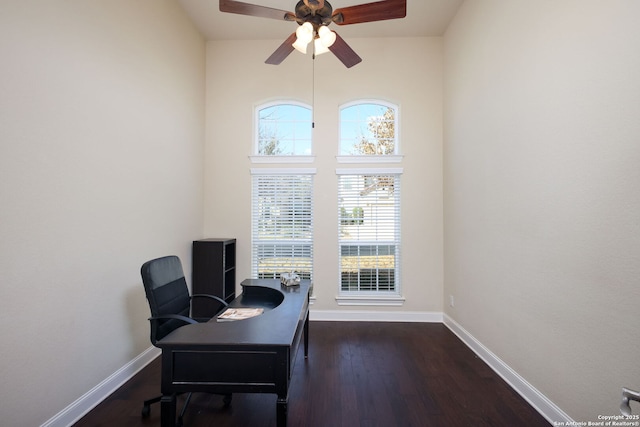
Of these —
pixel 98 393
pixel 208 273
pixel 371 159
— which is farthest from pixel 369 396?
pixel 371 159

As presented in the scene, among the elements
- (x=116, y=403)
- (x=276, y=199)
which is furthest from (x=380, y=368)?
(x=276, y=199)

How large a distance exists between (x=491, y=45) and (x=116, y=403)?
4622 mm

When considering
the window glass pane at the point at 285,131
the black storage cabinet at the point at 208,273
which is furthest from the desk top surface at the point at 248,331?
the window glass pane at the point at 285,131

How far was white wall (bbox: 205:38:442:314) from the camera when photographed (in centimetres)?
397

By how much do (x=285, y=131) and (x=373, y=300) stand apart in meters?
2.79

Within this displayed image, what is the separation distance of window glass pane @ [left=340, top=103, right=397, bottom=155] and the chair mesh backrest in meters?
2.72

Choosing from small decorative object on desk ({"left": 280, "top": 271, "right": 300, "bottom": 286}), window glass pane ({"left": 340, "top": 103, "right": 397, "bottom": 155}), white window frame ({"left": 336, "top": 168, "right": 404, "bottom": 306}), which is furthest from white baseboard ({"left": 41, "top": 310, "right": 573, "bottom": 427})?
window glass pane ({"left": 340, "top": 103, "right": 397, "bottom": 155})

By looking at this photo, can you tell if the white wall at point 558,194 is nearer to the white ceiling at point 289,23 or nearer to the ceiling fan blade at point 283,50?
the white ceiling at point 289,23

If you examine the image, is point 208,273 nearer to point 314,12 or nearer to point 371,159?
point 371,159

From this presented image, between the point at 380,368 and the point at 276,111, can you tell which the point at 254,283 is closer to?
the point at 380,368

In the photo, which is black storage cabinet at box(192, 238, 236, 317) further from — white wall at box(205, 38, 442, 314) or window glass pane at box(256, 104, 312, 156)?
window glass pane at box(256, 104, 312, 156)

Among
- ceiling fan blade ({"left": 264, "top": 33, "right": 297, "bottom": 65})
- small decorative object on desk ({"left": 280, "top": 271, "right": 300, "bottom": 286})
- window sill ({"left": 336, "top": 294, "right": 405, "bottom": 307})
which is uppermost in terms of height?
ceiling fan blade ({"left": 264, "top": 33, "right": 297, "bottom": 65})

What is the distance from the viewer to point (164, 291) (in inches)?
84.9

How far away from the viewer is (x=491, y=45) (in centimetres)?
277
